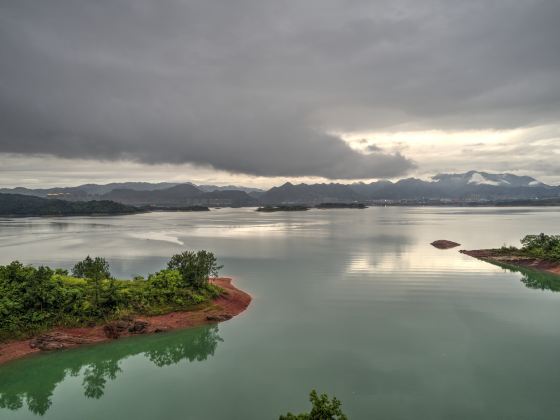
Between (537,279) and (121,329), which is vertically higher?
(121,329)

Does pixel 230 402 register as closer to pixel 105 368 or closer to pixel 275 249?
pixel 105 368

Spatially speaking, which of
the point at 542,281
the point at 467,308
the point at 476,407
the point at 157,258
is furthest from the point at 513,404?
the point at 157,258

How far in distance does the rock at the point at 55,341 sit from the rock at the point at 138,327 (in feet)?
11.8

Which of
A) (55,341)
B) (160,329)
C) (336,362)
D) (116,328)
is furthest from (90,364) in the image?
(336,362)

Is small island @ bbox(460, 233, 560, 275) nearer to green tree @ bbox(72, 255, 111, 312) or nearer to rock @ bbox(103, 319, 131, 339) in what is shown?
rock @ bbox(103, 319, 131, 339)

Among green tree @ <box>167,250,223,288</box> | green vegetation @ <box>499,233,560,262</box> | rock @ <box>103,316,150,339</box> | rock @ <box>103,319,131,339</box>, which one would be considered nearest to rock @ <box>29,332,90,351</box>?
rock @ <box>103,319,131,339</box>

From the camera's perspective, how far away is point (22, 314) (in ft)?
106

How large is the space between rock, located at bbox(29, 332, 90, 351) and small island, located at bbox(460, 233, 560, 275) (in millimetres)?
67377

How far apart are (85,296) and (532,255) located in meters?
74.5

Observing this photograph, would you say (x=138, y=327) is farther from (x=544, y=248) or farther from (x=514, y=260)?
(x=544, y=248)

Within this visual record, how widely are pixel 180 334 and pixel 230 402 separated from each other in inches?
544

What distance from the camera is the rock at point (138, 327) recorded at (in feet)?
113

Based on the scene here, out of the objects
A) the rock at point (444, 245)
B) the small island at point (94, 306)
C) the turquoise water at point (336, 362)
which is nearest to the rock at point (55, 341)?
the small island at point (94, 306)

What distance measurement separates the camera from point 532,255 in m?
71.4
